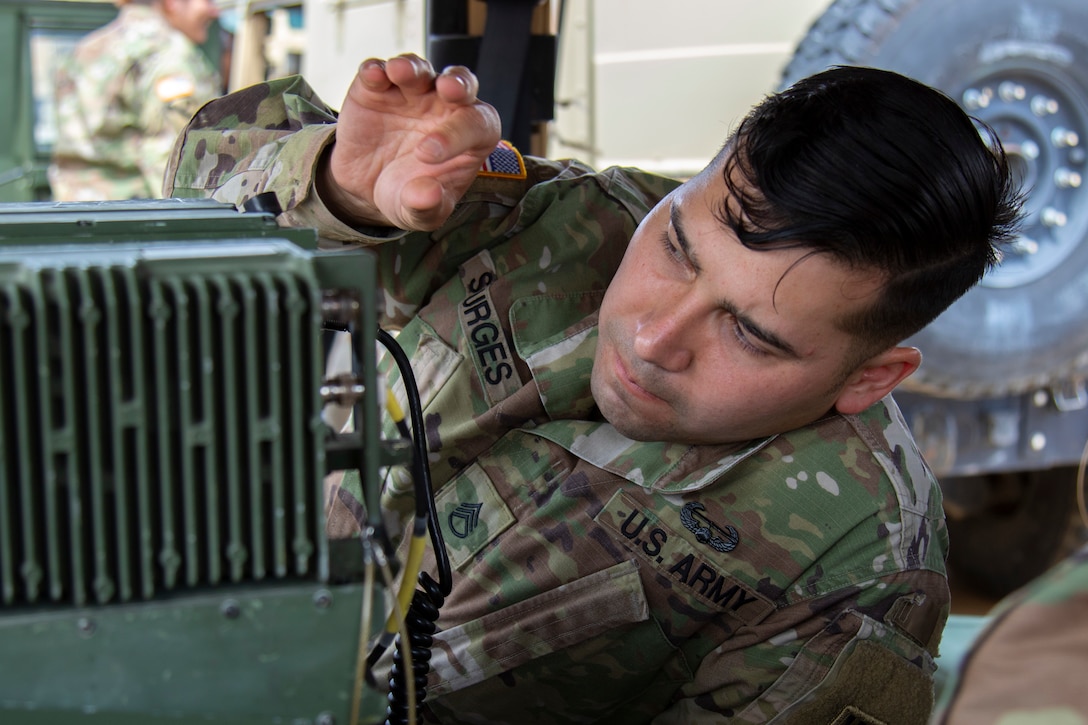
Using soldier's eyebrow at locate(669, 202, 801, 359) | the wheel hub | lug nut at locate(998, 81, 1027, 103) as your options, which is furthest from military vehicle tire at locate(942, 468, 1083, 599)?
soldier's eyebrow at locate(669, 202, 801, 359)

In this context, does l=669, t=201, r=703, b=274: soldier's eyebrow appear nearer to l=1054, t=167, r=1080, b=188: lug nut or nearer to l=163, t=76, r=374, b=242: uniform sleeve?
l=163, t=76, r=374, b=242: uniform sleeve

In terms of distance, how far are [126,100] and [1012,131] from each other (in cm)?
358

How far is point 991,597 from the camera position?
3795 millimetres

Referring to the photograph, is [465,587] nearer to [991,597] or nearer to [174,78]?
[991,597]

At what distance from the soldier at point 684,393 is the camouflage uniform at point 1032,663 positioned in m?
0.62

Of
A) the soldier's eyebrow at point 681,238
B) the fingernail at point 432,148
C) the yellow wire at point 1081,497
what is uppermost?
the fingernail at point 432,148

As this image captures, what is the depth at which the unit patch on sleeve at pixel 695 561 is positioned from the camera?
1407 mm

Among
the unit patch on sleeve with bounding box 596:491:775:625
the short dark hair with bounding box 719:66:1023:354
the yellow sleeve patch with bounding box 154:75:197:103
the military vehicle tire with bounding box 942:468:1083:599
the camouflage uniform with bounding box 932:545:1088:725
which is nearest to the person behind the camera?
the camouflage uniform with bounding box 932:545:1088:725

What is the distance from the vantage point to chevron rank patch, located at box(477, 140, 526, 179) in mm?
1538

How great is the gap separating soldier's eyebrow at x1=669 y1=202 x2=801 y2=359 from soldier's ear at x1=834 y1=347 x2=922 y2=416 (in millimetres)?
169

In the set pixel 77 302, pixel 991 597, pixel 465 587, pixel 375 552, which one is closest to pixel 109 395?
pixel 77 302

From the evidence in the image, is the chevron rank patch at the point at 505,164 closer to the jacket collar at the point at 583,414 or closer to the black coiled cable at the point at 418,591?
the jacket collar at the point at 583,414

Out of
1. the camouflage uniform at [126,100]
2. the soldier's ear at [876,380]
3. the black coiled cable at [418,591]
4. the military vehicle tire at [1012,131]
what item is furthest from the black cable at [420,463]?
the camouflage uniform at [126,100]

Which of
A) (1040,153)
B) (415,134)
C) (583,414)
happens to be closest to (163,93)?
(1040,153)
